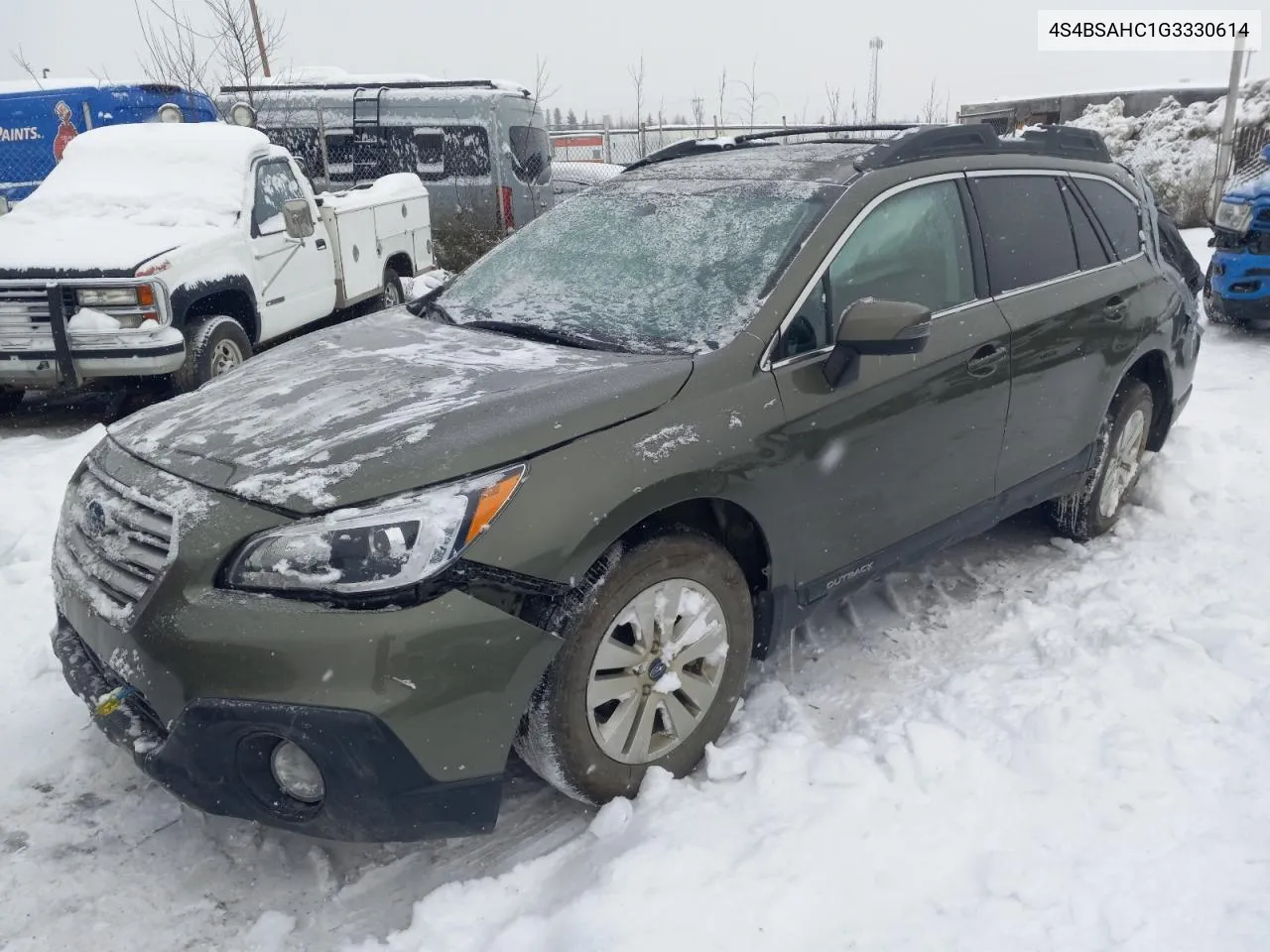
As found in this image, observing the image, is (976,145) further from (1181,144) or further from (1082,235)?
(1181,144)

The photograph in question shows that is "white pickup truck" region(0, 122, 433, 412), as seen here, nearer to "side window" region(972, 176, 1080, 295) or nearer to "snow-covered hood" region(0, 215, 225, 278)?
"snow-covered hood" region(0, 215, 225, 278)

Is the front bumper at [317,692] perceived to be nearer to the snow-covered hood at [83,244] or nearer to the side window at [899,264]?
the side window at [899,264]

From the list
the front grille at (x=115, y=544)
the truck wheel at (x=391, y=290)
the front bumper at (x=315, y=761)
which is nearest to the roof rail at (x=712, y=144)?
the front grille at (x=115, y=544)

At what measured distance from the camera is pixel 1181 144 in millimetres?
18375

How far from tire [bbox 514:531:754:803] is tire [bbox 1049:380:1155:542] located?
88.3 inches

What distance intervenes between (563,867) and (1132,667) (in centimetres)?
209

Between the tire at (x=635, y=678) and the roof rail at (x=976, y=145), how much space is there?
158 cm

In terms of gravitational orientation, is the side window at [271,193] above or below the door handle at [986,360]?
above

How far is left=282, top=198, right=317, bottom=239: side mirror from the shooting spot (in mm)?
7434

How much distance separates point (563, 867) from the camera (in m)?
2.61

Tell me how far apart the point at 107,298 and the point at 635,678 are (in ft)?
17.2

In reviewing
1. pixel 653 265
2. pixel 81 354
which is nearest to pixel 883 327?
pixel 653 265

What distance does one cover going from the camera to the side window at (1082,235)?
422 cm

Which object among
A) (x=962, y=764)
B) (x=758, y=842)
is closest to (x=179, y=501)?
(x=758, y=842)
